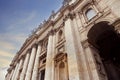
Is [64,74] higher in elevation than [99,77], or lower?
higher

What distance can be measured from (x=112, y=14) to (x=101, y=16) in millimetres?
1020

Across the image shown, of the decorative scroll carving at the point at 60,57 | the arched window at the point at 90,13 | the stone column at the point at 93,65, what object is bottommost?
the stone column at the point at 93,65

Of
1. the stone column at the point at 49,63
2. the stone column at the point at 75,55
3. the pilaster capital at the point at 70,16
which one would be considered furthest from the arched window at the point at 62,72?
the pilaster capital at the point at 70,16

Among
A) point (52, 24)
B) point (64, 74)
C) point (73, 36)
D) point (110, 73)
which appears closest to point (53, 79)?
point (64, 74)

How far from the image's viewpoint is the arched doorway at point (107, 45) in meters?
10.7

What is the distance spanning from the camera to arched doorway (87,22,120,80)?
10703mm

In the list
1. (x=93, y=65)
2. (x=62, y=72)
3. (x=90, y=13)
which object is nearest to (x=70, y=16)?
(x=90, y=13)

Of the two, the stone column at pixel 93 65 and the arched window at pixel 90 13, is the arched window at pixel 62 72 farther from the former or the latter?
the arched window at pixel 90 13

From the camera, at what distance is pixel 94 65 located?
8594mm

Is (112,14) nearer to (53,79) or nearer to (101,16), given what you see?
(101,16)

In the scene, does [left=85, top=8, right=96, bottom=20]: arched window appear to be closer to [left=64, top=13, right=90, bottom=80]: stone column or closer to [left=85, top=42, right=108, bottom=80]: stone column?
[left=64, top=13, right=90, bottom=80]: stone column

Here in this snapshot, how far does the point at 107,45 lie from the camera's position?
1281 centimetres

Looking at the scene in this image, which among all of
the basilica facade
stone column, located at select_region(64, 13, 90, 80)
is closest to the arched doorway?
the basilica facade

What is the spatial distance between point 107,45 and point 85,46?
12.7 feet
